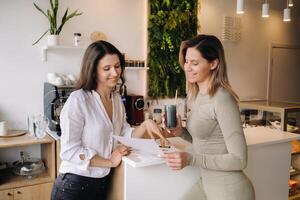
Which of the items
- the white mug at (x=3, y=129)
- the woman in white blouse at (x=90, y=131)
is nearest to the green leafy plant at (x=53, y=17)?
the white mug at (x=3, y=129)

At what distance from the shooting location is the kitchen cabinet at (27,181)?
2631 millimetres

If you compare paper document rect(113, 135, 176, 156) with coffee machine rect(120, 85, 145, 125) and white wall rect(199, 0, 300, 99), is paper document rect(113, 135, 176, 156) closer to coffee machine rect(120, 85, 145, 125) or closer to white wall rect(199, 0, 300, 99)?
coffee machine rect(120, 85, 145, 125)

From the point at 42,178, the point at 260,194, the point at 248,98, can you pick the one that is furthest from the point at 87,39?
the point at 248,98

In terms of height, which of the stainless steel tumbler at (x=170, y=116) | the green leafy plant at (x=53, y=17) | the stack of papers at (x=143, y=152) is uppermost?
the green leafy plant at (x=53, y=17)

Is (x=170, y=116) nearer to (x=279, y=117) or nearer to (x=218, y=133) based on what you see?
(x=218, y=133)

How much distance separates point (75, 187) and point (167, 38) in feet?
8.92

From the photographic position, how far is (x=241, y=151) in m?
1.46

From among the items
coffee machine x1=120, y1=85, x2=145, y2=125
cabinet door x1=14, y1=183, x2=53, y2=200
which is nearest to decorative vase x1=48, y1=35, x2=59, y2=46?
coffee machine x1=120, y1=85, x2=145, y2=125

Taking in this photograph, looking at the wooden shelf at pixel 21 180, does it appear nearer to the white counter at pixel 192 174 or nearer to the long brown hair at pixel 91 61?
the white counter at pixel 192 174

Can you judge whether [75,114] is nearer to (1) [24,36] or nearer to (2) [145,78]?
(1) [24,36]

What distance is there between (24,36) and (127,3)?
1.27 meters

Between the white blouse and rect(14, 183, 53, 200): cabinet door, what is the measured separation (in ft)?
3.86

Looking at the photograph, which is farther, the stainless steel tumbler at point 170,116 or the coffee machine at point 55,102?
the coffee machine at point 55,102

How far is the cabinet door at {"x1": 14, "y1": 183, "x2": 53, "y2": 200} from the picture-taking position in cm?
267
